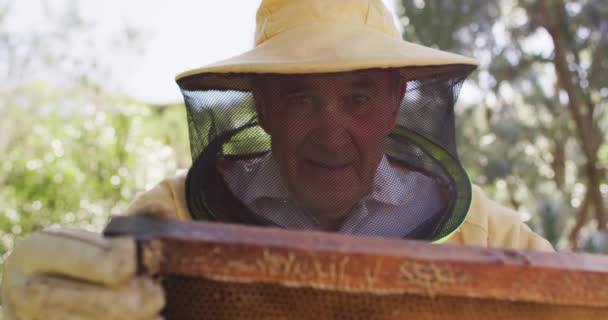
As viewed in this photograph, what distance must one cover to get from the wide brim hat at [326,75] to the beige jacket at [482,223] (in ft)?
0.31

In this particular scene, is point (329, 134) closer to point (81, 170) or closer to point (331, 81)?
point (331, 81)

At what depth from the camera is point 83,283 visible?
2.94 ft

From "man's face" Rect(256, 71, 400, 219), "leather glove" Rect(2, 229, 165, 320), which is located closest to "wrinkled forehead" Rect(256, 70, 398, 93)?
"man's face" Rect(256, 71, 400, 219)

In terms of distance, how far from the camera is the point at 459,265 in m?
0.94

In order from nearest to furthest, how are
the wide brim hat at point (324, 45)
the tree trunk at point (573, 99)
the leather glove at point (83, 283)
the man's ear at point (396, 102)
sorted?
the leather glove at point (83, 283) < the wide brim hat at point (324, 45) < the man's ear at point (396, 102) < the tree trunk at point (573, 99)

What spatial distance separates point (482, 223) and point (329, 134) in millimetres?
563

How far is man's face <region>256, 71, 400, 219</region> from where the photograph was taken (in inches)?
62.4

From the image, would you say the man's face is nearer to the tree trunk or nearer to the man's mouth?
the man's mouth

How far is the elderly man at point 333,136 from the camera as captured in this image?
1571 mm

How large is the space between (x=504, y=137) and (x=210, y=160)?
1603 centimetres

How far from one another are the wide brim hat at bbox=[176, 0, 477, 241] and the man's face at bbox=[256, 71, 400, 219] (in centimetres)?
4


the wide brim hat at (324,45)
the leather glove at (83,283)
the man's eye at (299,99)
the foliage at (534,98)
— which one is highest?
the wide brim hat at (324,45)

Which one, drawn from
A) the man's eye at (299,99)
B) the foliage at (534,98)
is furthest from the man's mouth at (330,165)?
the foliage at (534,98)

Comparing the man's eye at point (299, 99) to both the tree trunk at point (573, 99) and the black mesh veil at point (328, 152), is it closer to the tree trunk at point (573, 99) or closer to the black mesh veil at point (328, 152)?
the black mesh veil at point (328, 152)
